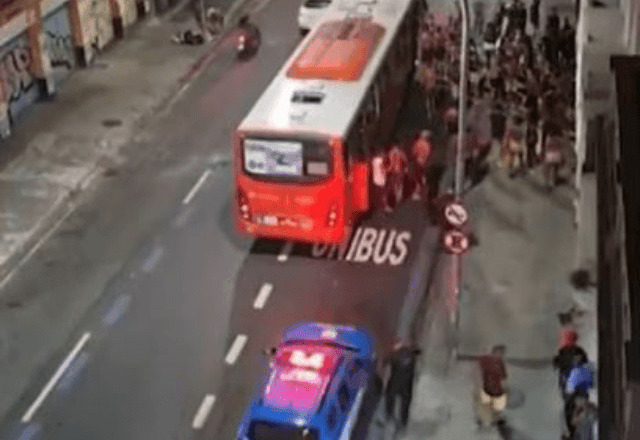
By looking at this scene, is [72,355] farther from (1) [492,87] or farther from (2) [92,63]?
(2) [92,63]

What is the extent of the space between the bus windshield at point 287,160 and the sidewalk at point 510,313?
3.61 m

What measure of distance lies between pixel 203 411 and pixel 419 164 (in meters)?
9.53

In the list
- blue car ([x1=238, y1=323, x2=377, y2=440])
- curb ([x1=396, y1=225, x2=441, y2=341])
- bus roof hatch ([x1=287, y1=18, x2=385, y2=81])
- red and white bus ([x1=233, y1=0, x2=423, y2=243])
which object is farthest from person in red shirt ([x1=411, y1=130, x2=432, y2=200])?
blue car ([x1=238, y1=323, x2=377, y2=440])

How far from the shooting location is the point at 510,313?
2362cm

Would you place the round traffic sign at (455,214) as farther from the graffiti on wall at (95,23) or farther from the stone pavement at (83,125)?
the graffiti on wall at (95,23)

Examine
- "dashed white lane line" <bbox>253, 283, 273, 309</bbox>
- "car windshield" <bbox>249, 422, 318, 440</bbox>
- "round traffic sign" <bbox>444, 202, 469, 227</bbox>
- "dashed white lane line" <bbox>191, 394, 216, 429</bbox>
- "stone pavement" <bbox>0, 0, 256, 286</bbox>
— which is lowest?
"stone pavement" <bbox>0, 0, 256, 286</bbox>

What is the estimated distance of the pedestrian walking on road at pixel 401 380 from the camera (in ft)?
64.6

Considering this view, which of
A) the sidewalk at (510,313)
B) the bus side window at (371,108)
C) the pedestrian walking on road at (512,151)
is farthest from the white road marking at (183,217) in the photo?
the pedestrian walking on road at (512,151)

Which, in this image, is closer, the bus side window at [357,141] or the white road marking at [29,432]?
the white road marking at [29,432]

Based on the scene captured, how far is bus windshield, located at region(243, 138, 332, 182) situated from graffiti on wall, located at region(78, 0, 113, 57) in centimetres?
1458

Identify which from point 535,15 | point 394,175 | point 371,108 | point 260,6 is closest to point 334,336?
point 394,175

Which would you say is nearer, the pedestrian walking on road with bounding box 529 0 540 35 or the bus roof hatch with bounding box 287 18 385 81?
the bus roof hatch with bounding box 287 18 385 81

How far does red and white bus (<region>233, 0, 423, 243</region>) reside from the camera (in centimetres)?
2478

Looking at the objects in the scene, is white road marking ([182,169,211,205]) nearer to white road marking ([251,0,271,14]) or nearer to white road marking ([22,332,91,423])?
white road marking ([22,332,91,423])
